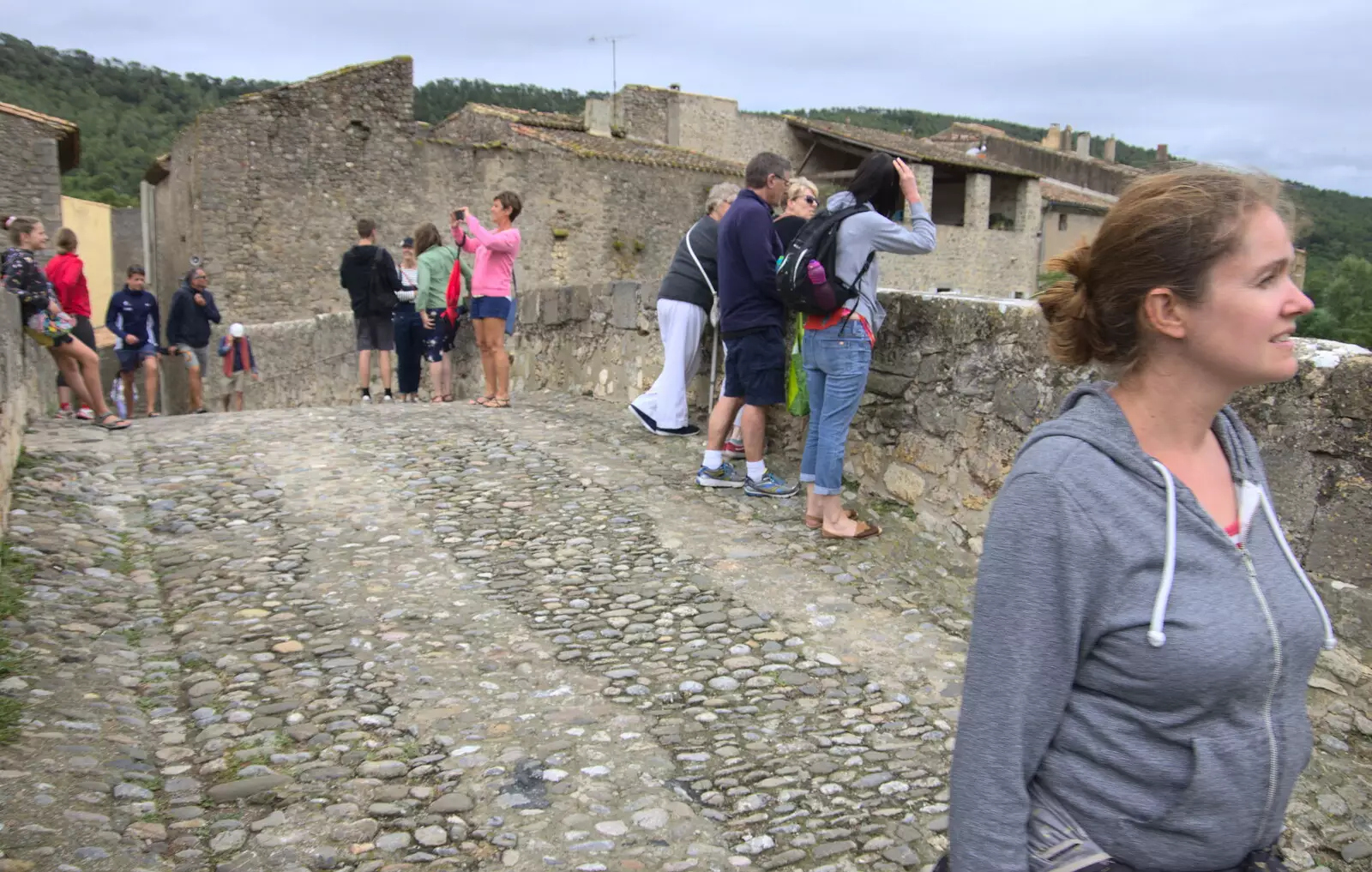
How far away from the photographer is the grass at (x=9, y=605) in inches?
126

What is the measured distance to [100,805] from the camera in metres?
2.89

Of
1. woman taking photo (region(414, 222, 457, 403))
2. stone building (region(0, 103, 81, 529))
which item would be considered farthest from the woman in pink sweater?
stone building (region(0, 103, 81, 529))

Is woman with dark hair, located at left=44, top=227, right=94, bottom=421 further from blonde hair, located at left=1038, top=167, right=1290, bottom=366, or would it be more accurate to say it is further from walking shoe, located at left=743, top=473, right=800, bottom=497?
blonde hair, located at left=1038, top=167, right=1290, bottom=366

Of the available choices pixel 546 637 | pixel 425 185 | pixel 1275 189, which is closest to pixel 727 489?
pixel 546 637

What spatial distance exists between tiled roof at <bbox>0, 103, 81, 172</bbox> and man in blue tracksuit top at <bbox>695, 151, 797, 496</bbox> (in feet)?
41.8

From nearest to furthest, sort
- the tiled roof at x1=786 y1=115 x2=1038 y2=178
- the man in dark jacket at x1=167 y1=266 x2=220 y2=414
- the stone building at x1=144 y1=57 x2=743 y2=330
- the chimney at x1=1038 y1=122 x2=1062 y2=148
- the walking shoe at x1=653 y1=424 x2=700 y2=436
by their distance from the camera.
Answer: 1. the walking shoe at x1=653 y1=424 x2=700 y2=436
2. the man in dark jacket at x1=167 y1=266 x2=220 y2=414
3. the stone building at x1=144 y1=57 x2=743 y2=330
4. the tiled roof at x1=786 y1=115 x2=1038 y2=178
5. the chimney at x1=1038 y1=122 x2=1062 y2=148

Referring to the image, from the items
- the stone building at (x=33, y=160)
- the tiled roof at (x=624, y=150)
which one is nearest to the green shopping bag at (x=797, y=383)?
the stone building at (x=33, y=160)

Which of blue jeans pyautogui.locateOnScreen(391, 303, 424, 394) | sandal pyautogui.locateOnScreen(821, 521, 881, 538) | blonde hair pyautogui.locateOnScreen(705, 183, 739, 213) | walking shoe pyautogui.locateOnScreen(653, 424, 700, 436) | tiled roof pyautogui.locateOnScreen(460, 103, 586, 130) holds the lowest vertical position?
sandal pyautogui.locateOnScreen(821, 521, 881, 538)

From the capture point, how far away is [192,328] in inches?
509

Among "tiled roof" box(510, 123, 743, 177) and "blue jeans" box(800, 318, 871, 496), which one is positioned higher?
"tiled roof" box(510, 123, 743, 177)

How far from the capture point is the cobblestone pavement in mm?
2891

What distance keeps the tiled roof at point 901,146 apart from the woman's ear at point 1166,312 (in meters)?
27.7

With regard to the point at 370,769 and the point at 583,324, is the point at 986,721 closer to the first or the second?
the point at 370,769

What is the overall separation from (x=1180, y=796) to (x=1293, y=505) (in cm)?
242
